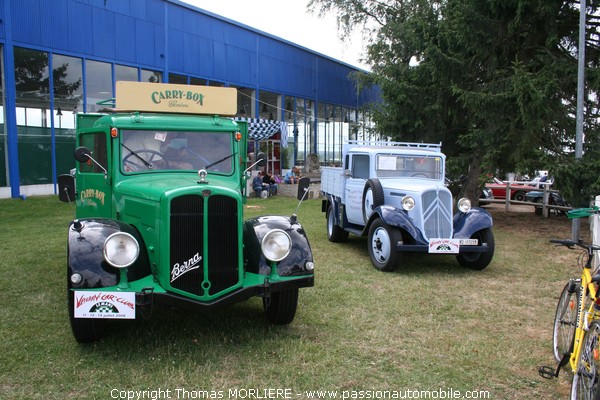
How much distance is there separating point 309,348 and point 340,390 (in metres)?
0.79

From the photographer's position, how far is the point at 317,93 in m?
29.0

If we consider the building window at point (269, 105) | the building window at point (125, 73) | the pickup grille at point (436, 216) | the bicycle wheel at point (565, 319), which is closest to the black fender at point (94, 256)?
the bicycle wheel at point (565, 319)

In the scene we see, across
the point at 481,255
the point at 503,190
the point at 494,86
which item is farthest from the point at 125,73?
the point at 503,190

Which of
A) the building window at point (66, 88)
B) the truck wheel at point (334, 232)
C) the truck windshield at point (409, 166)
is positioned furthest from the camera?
the building window at point (66, 88)

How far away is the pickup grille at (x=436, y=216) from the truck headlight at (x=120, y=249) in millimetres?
4877

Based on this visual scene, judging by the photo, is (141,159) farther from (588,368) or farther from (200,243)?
(588,368)

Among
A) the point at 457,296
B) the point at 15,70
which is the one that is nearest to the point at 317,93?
the point at 15,70

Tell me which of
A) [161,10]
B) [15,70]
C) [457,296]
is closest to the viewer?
[457,296]

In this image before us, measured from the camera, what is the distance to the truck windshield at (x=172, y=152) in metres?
5.47

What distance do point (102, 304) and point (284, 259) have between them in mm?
1638

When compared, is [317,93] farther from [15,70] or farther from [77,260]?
[77,260]

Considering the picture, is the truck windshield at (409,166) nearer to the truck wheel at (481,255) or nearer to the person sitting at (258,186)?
the truck wheel at (481,255)

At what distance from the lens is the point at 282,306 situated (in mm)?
5078

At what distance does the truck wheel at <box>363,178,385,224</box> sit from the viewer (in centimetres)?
852
